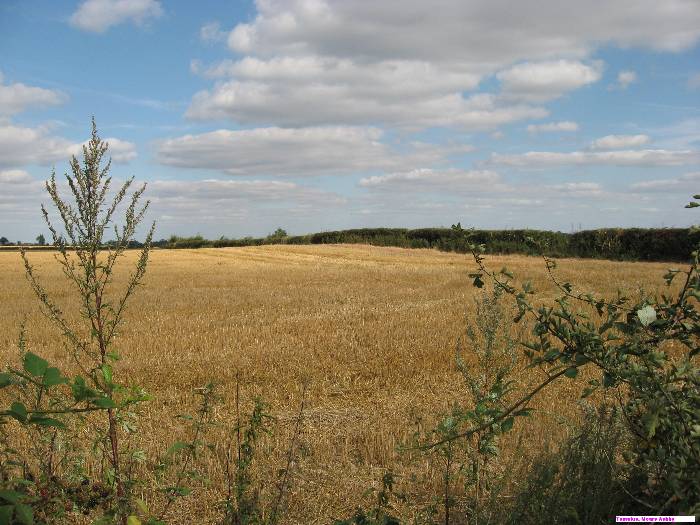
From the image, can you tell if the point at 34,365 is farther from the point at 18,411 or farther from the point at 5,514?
the point at 5,514

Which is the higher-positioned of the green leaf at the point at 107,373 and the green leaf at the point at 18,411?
the green leaf at the point at 18,411

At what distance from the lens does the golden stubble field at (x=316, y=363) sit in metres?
4.97

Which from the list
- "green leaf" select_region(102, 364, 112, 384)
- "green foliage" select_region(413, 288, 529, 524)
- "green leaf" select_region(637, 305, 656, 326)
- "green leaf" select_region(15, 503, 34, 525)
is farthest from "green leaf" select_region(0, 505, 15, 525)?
"green leaf" select_region(637, 305, 656, 326)

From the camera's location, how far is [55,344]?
11.0 metres

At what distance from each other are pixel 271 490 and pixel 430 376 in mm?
4432

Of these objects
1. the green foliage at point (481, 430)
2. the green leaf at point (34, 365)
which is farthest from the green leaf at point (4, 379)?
the green foliage at point (481, 430)

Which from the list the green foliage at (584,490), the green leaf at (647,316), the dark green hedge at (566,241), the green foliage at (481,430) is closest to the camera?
the green leaf at (647,316)

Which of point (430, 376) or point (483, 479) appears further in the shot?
point (430, 376)

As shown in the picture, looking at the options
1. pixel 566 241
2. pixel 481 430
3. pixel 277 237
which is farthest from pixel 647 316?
pixel 277 237

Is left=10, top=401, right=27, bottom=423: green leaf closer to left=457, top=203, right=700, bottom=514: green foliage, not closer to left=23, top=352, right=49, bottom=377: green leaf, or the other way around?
left=23, top=352, right=49, bottom=377: green leaf

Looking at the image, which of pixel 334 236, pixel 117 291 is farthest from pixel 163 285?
pixel 334 236

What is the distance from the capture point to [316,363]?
9086mm

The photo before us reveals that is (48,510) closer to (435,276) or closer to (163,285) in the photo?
(163,285)

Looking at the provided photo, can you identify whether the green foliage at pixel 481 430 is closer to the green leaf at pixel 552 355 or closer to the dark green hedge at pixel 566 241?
the green leaf at pixel 552 355
